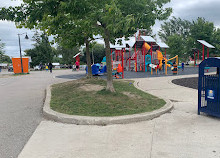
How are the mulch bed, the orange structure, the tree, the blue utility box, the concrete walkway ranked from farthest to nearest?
the tree, the orange structure, the mulch bed, the blue utility box, the concrete walkway

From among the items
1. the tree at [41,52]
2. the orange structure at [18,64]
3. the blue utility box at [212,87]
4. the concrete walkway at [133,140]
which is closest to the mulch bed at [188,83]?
the blue utility box at [212,87]

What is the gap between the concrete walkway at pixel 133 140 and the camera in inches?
123

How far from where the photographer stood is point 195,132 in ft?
12.8

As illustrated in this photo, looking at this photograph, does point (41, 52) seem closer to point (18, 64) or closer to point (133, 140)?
point (18, 64)

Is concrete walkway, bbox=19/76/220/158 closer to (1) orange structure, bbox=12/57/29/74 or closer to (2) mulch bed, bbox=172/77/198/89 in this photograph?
(2) mulch bed, bbox=172/77/198/89

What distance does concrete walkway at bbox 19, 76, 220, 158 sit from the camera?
3117 mm

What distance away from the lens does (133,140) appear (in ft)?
11.9

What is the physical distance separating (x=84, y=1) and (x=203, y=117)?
15.2 ft

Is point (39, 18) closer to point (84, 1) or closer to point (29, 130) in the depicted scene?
point (84, 1)

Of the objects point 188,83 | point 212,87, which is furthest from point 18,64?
point 212,87


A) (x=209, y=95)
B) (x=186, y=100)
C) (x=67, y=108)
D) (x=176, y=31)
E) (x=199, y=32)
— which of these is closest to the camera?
(x=209, y=95)

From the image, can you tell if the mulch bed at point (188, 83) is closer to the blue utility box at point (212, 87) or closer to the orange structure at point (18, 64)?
the blue utility box at point (212, 87)

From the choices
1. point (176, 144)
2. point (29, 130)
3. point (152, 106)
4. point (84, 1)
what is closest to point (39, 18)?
point (84, 1)

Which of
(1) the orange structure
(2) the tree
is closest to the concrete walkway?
(1) the orange structure
